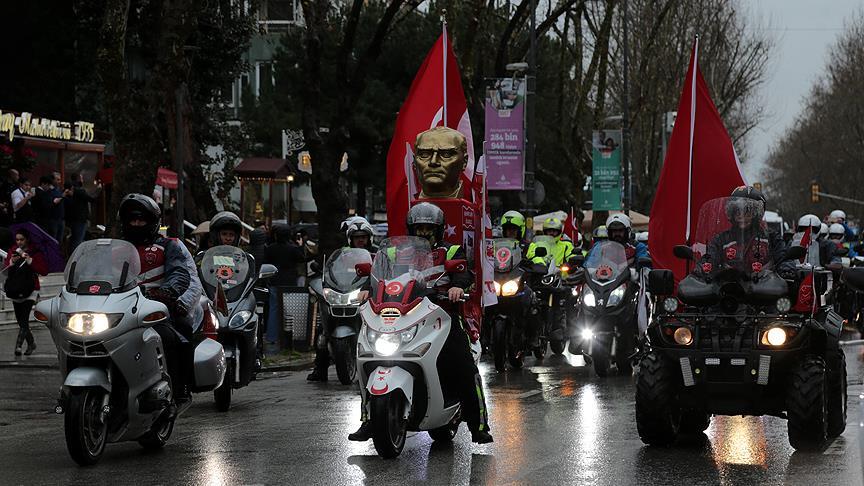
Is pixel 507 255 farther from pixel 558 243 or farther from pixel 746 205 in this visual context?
pixel 746 205

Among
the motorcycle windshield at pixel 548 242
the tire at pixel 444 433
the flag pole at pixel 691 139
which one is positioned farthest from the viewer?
the motorcycle windshield at pixel 548 242

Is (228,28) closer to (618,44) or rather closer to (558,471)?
(618,44)

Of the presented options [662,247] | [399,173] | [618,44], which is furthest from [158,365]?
[618,44]

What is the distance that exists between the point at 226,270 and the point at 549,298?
23.2 ft

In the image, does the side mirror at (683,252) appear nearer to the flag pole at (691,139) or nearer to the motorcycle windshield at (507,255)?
the flag pole at (691,139)

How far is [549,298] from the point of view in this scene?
20.8m

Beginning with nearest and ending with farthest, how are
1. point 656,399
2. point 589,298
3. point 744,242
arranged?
point 656,399 → point 744,242 → point 589,298

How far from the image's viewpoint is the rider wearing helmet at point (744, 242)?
37.3 feet

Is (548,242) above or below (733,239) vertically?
below

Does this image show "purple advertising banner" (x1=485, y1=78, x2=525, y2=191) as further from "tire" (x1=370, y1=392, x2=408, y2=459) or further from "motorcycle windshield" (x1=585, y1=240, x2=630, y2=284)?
"tire" (x1=370, y1=392, x2=408, y2=459)

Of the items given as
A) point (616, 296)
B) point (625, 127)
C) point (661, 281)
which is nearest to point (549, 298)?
point (616, 296)

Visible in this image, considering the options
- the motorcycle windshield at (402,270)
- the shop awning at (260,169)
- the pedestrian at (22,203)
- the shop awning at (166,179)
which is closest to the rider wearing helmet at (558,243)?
the shop awning at (166,179)

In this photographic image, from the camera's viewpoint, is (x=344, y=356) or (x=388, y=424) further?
(x=344, y=356)

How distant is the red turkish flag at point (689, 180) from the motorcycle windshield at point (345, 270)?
332cm
